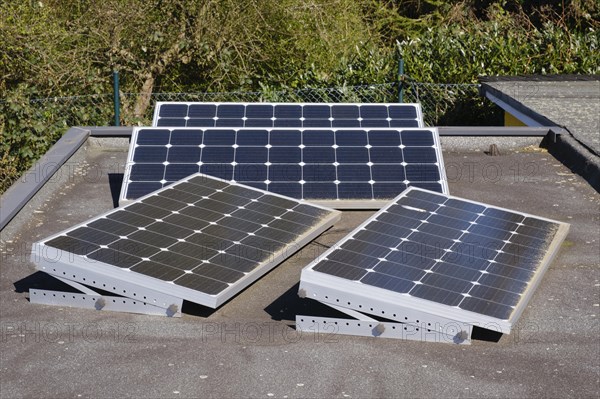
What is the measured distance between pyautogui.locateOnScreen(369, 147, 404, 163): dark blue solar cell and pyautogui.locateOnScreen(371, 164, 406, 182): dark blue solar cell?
0.41ft

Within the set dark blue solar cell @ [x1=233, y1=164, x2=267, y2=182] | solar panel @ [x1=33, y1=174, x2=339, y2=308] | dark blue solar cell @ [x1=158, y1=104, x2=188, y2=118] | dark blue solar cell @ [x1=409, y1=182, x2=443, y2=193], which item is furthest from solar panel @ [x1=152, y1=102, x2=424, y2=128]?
solar panel @ [x1=33, y1=174, x2=339, y2=308]

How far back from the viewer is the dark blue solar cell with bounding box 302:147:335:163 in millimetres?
12203

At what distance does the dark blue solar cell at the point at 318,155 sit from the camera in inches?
480

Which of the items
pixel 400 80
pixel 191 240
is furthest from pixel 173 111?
pixel 400 80

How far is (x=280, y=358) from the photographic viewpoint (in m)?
7.91

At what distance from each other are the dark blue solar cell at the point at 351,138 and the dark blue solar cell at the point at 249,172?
1216 millimetres

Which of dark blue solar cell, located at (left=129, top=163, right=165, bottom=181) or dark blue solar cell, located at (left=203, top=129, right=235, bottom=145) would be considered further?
dark blue solar cell, located at (left=203, top=129, right=235, bottom=145)

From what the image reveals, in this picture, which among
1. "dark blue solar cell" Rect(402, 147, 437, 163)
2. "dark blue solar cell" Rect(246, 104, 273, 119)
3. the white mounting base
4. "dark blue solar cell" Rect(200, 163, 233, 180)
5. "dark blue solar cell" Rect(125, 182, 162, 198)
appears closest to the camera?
the white mounting base

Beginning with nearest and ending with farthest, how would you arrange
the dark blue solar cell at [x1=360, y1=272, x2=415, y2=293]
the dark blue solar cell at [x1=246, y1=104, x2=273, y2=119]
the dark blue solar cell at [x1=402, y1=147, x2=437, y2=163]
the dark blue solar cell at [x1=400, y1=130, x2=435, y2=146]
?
the dark blue solar cell at [x1=360, y1=272, x2=415, y2=293]
the dark blue solar cell at [x1=402, y1=147, x2=437, y2=163]
the dark blue solar cell at [x1=400, y1=130, x2=435, y2=146]
the dark blue solar cell at [x1=246, y1=104, x2=273, y2=119]

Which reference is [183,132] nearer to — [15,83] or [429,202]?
[429,202]

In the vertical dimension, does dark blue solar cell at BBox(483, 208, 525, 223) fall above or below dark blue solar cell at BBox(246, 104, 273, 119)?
below

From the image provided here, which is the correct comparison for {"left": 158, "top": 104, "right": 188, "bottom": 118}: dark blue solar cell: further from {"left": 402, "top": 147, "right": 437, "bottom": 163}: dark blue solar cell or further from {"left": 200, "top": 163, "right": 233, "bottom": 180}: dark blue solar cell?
{"left": 402, "top": 147, "right": 437, "bottom": 163}: dark blue solar cell

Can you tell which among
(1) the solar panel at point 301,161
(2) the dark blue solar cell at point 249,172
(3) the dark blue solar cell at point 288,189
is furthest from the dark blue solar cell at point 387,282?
(2) the dark blue solar cell at point 249,172

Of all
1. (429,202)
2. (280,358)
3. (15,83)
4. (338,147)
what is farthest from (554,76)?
(280,358)
